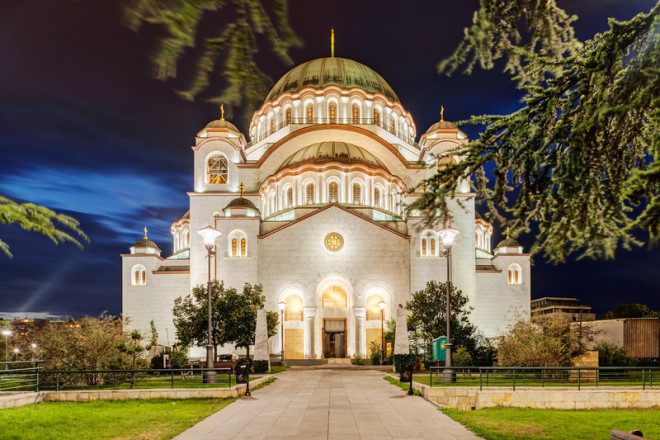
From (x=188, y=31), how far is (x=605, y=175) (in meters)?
5.28

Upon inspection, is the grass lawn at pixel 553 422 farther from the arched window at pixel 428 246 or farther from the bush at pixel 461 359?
the arched window at pixel 428 246

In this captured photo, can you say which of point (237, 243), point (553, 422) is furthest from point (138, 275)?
point (553, 422)

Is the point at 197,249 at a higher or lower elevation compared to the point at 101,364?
higher

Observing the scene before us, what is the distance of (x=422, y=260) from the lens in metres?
40.8

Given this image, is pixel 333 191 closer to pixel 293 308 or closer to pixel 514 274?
pixel 293 308

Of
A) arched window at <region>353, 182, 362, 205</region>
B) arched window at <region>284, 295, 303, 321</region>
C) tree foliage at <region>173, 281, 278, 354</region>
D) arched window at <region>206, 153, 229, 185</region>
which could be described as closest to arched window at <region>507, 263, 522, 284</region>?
arched window at <region>353, 182, 362, 205</region>

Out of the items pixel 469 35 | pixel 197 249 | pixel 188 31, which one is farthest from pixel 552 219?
pixel 197 249

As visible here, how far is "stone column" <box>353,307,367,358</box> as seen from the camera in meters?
39.2

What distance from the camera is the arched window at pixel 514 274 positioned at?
4678 centimetres

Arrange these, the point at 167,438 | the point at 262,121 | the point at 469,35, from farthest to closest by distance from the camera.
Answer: the point at 262,121
the point at 167,438
the point at 469,35

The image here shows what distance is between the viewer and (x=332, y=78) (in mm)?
52438

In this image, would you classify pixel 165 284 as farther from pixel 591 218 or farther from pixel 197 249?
pixel 591 218

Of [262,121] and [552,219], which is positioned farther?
[262,121]

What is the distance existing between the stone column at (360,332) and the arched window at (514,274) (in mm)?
13696
